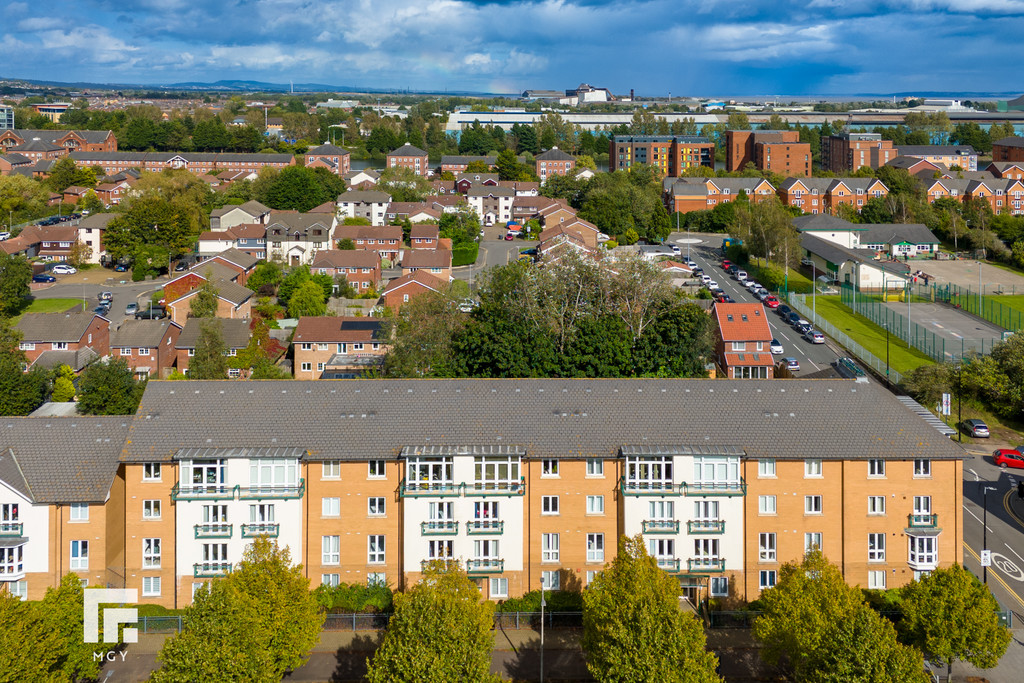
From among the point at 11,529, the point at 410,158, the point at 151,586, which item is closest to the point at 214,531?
the point at 151,586

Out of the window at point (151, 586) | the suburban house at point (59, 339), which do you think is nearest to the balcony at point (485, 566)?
the window at point (151, 586)

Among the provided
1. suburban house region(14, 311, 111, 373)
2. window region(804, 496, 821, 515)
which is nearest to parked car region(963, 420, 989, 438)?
window region(804, 496, 821, 515)

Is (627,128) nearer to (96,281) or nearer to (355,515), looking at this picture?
Answer: (96,281)

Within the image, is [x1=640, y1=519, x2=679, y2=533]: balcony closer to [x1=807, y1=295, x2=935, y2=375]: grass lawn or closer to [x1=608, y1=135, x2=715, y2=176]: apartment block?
[x1=807, y1=295, x2=935, y2=375]: grass lawn

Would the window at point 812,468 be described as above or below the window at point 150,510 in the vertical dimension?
above

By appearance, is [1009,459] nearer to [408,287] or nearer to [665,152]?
[408,287]

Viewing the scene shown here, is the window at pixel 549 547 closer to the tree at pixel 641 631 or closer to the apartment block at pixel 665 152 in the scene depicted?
the tree at pixel 641 631
